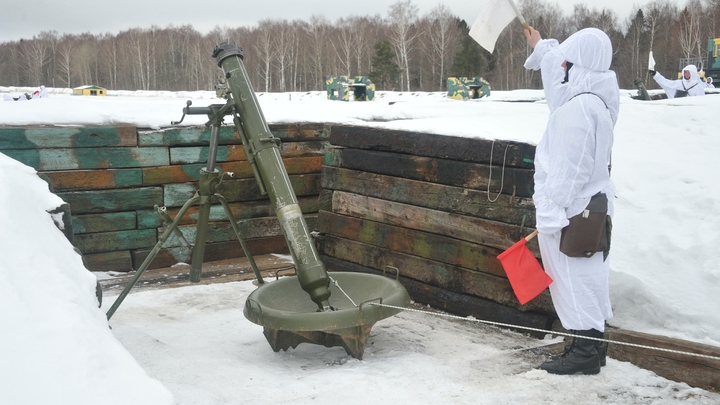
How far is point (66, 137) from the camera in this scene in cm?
644

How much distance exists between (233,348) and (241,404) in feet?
3.38

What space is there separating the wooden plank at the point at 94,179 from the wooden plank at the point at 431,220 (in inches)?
73.6

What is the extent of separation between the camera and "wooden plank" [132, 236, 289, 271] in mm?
6832

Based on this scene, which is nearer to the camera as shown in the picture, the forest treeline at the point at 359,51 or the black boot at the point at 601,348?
the black boot at the point at 601,348

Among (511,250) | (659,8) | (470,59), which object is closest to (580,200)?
(511,250)

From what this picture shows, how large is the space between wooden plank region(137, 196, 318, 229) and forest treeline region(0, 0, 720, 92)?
33217 millimetres

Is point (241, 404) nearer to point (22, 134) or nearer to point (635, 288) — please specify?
point (635, 288)

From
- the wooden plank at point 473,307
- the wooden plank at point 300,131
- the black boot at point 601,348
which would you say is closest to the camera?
the black boot at point 601,348

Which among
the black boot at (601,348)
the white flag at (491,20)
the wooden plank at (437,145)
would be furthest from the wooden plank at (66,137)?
the black boot at (601,348)

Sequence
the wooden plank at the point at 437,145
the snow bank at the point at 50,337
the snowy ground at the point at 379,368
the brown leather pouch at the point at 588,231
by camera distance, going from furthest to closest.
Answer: the wooden plank at the point at 437,145, the brown leather pouch at the point at 588,231, the snowy ground at the point at 379,368, the snow bank at the point at 50,337

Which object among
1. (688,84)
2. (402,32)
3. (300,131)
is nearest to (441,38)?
(402,32)

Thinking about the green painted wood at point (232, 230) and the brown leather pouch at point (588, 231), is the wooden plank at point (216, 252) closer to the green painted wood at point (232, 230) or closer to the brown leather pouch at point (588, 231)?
the green painted wood at point (232, 230)

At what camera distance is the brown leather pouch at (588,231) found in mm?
3957

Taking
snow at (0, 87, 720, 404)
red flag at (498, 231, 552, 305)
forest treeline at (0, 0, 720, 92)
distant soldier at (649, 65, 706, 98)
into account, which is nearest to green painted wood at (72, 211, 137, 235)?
snow at (0, 87, 720, 404)
